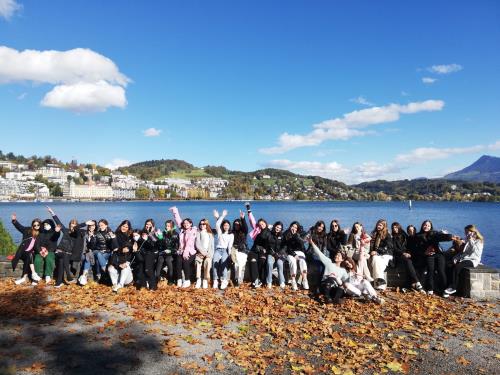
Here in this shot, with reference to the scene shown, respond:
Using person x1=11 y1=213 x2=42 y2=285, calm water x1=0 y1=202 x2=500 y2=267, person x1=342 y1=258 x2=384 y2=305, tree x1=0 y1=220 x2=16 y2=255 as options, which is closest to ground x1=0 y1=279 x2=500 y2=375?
person x1=342 y1=258 x2=384 y2=305

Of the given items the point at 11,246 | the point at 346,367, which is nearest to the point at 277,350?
the point at 346,367

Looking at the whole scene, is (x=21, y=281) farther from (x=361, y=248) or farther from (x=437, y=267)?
(x=437, y=267)

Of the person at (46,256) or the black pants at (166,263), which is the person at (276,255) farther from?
the person at (46,256)

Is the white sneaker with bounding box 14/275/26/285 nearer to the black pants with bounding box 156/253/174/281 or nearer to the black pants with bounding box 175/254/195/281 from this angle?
the black pants with bounding box 156/253/174/281

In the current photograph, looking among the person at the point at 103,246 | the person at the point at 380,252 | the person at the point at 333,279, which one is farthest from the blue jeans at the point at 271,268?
the person at the point at 103,246

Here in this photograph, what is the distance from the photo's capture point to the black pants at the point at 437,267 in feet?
33.0

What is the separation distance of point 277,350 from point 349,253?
4909 mm

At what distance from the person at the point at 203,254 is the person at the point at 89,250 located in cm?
303

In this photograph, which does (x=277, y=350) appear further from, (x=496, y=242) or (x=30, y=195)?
(x=30, y=195)

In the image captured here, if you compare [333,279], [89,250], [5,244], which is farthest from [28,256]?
[333,279]

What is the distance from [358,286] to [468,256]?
3.12 metres

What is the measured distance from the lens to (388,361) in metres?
6.06

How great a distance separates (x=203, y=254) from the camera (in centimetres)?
1073

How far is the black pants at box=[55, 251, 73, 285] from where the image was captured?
1068 cm
